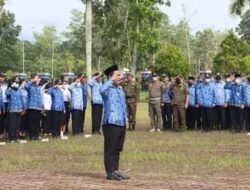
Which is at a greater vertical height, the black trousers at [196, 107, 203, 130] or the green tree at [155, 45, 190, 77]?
the green tree at [155, 45, 190, 77]

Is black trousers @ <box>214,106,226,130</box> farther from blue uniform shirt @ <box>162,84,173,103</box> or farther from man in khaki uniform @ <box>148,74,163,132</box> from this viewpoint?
man in khaki uniform @ <box>148,74,163,132</box>

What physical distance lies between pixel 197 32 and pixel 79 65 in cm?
1832

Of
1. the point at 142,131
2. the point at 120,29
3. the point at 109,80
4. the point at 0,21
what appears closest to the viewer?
the point at 109,80

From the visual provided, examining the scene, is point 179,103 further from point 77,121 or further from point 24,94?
point 24,94

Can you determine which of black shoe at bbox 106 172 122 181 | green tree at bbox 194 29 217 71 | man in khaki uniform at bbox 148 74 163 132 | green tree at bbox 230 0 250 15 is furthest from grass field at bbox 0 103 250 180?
green tree at bbox 194 29 217 71

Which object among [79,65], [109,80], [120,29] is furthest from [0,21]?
[109,80]

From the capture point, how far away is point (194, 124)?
66.0 feet

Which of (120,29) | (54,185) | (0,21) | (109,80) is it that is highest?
(0,21)

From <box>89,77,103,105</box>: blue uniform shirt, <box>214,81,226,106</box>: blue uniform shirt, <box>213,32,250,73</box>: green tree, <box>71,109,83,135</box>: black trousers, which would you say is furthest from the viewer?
<box>213,32,250,73</box>: green tree

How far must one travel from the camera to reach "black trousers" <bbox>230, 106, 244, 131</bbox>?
60.9 ft

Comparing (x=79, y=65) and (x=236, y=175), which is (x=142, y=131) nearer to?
(x=236, y=175)

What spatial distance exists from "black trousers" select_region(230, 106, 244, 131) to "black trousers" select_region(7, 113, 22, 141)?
Answer: 659 centimetres

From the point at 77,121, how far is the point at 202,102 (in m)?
4.07

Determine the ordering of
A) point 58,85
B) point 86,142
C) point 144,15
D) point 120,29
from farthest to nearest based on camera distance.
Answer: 1. point 120,29
2. point 144,15
3. point 58,85
4. point 86,142
